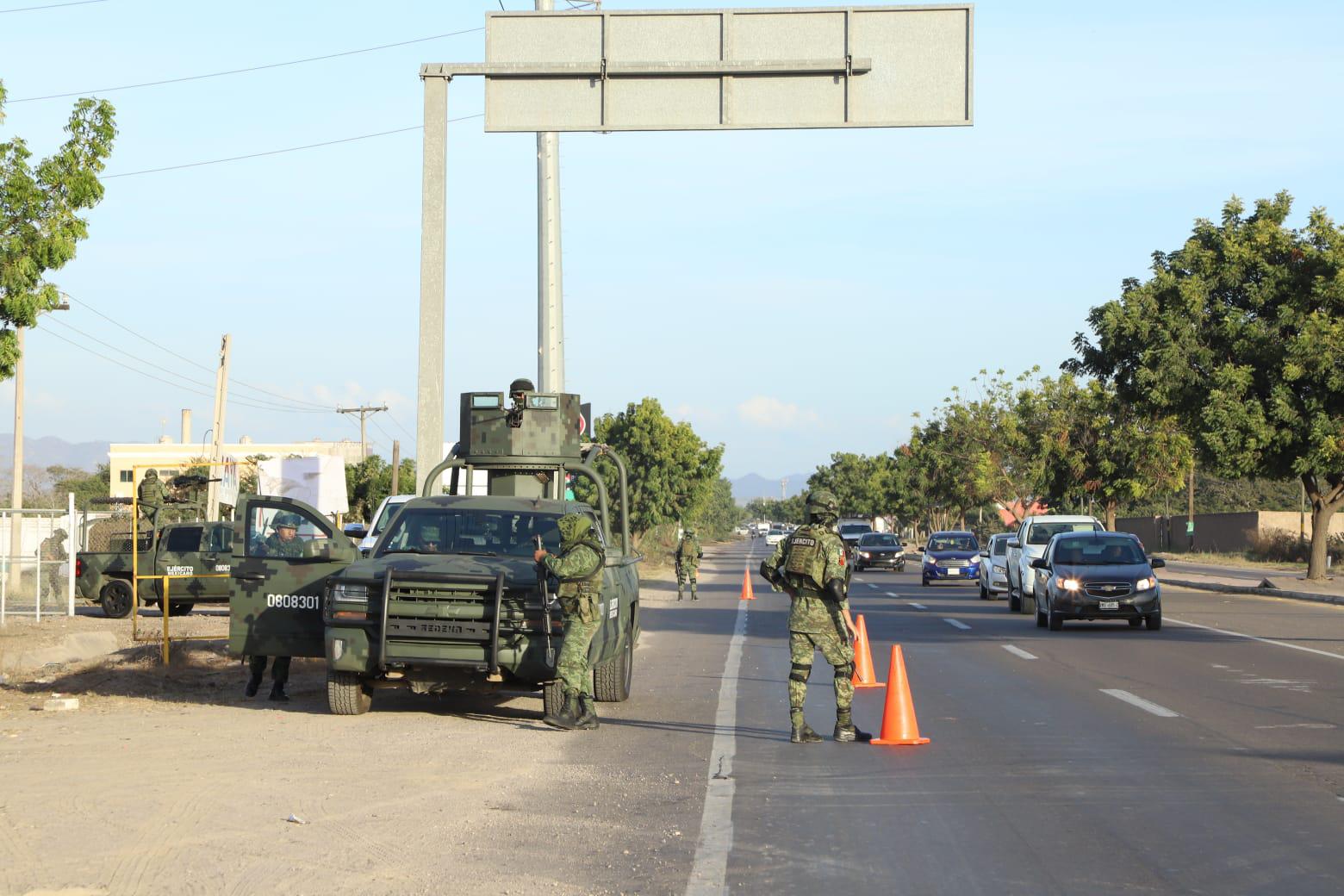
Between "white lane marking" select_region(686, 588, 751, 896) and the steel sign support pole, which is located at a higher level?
the steel sign support pole

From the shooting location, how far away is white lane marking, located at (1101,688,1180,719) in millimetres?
13266

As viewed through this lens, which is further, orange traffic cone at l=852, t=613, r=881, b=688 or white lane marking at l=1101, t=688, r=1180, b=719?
orange traffic cone at l=852, t=613, r=881, b=688

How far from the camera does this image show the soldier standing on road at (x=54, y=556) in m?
33.5

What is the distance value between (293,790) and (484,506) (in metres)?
5.00

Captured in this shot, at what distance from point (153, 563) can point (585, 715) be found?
19253 mm

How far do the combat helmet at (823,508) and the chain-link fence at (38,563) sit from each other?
16669 millimetres

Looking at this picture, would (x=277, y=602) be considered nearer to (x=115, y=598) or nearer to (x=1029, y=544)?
(x=115, y=598)

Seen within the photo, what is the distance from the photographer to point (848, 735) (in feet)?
38.7

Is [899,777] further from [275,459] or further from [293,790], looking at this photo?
[275,459]

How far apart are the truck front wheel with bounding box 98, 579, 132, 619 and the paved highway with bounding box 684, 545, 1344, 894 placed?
16.3m

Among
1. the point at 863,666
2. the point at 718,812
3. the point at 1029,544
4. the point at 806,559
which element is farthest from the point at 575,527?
the point at 1029,544

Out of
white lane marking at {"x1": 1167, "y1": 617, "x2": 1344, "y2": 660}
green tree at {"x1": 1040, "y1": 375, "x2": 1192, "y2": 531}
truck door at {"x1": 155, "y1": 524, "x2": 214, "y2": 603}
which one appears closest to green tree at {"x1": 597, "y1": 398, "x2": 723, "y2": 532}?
green tree at {"x1": 1040, "y1": 375, "x2": 1192, "y2": 531}

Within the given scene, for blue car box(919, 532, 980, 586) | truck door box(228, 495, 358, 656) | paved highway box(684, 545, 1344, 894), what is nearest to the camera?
paved highway box(684, 545, 1344, 894)

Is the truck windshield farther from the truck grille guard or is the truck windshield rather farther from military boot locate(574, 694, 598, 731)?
military boot locate(574, 694, 598, 731)
